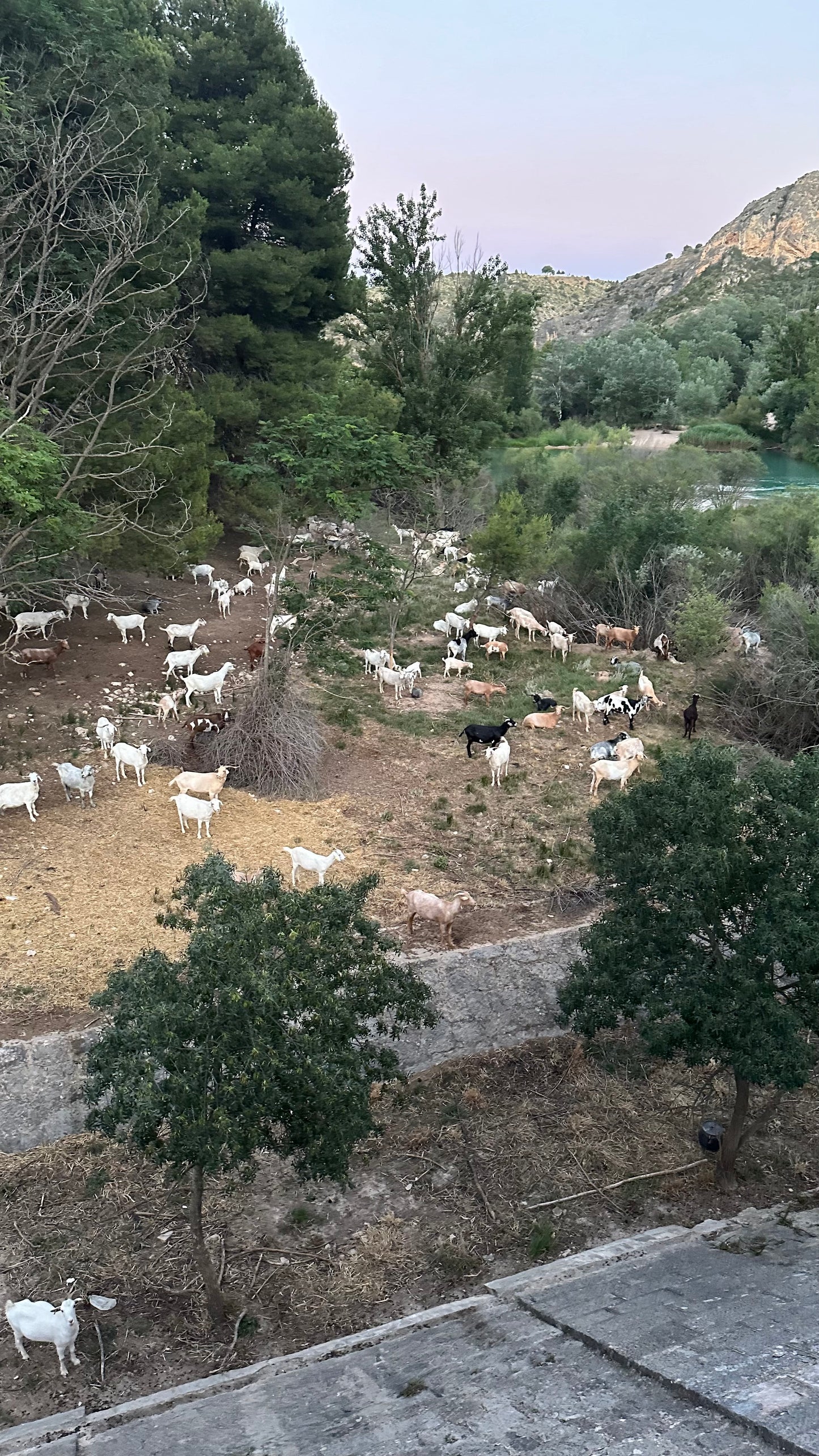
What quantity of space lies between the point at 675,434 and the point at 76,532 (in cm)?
4324

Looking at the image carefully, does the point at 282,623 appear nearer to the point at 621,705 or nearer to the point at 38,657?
the point at 38,657

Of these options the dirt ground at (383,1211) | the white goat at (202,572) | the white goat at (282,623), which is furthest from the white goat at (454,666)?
the dirt ground at (383,1211)

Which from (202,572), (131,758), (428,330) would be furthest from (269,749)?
(428,330)

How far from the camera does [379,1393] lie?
552 centimetres

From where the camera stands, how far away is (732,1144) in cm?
786

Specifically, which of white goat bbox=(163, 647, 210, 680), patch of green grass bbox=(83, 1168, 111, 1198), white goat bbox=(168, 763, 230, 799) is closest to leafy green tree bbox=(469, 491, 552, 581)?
white goat bbox=(163, 647, 210, 680)

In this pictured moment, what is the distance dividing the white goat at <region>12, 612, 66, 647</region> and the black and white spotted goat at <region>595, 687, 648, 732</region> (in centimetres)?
996

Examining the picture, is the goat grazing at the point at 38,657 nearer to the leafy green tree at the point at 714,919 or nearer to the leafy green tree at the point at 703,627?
the leafy green tree at the point at 714,919

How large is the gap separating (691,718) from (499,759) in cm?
483

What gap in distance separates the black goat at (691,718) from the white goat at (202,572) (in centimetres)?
1156

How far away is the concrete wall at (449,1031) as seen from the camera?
8117 mm

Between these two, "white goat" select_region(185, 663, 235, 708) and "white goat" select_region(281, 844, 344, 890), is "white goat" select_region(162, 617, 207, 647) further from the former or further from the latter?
"white goat" select_region(281, 844, 344, 890)

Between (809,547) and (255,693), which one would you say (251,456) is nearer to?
(255,693)

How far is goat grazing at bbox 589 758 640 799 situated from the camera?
1420 centimetres
